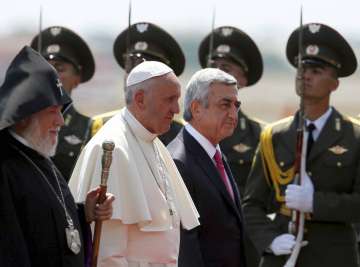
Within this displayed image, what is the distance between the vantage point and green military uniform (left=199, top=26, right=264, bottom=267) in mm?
10023

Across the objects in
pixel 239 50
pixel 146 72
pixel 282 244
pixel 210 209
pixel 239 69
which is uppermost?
pixel 146 72

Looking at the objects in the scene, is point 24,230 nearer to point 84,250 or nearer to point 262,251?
point 84,250

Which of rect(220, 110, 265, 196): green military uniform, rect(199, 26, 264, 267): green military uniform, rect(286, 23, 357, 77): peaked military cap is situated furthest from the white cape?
rect(220, 110, 265, 196): green military uniform

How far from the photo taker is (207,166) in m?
7.33

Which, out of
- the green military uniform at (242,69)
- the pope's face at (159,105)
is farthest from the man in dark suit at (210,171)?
the green military uniform at (242,69)

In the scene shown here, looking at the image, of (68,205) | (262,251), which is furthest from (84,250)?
(262,251)

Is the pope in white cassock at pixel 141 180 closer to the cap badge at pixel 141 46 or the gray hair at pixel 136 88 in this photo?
the gray hair at pixel 136 88

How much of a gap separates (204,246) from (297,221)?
1.74m

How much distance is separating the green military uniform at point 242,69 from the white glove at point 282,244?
2.98ft

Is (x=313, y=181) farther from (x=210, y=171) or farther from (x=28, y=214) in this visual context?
(x=28, y=214)

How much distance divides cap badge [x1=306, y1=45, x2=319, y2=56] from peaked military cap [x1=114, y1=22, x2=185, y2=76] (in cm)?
107

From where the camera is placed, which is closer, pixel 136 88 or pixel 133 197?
pixel 133 197

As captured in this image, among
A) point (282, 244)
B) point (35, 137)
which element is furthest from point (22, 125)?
point (282, 244)

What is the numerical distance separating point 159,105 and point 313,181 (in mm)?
2533
